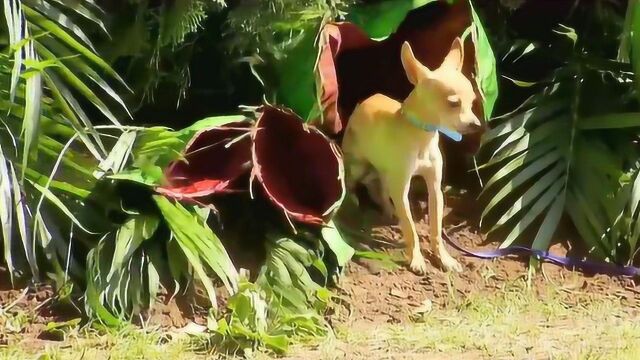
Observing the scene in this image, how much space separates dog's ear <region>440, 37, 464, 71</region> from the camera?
12.1 ft

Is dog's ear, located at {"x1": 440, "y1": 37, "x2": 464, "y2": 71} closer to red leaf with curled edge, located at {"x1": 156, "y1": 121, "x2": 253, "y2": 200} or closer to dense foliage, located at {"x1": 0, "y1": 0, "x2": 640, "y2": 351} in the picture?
dense foliage, located at {"x1": 0, "y1": 0, "x2": 640, "y2": 351}

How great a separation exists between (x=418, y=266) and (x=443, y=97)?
2.04 feet

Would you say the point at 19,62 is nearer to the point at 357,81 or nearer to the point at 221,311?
the point at 221,311

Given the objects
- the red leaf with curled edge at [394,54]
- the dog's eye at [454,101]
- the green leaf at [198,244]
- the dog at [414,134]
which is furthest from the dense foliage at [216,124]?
the dog's eye at [454,101]

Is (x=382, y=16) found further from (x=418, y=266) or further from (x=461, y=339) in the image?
(x=461, y=339)

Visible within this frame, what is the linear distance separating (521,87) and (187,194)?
183cm

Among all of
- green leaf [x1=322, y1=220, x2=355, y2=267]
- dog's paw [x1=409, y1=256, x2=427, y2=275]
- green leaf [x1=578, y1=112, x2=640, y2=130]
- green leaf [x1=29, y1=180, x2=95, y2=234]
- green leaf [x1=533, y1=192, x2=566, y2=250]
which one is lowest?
dog's paw [x1=409, y1=256, x2=427, y2=275]

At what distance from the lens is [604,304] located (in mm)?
3637

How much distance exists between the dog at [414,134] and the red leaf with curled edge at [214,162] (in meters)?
0.45

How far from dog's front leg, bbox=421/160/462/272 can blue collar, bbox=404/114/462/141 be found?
14 centimetres

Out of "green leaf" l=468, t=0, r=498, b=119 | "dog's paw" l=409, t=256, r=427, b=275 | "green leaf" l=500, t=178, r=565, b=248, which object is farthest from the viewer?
"green leaf" l=500, t=178, r=565, b=248

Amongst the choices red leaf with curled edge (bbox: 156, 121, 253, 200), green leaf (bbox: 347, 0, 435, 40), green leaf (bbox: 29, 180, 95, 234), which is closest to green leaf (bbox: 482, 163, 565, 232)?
green leaf (bbox: 347, 0, 435, 40)

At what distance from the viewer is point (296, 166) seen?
12.5ft

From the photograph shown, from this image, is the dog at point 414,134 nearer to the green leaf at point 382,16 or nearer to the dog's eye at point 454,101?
the dog's eye at point 454,101
